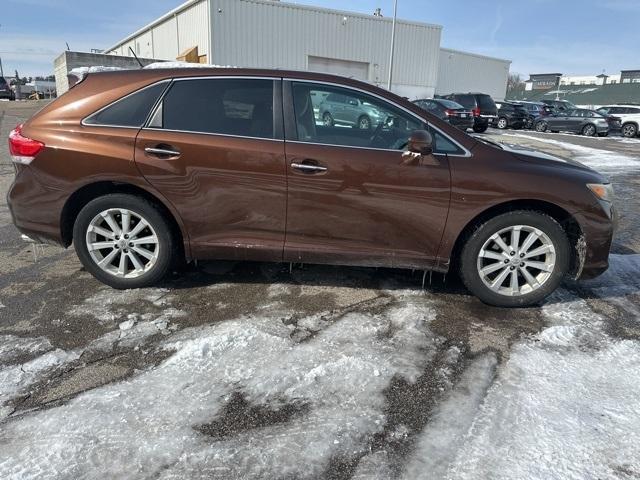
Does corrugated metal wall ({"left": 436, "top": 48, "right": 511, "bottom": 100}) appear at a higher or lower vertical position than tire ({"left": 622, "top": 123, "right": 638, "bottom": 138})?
higher

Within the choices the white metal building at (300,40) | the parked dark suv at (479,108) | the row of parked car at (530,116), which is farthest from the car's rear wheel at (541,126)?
the white metal building at (300,40)

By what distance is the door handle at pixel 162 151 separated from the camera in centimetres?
356

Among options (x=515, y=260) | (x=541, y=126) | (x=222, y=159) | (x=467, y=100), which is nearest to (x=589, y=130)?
(x=541, y=126)

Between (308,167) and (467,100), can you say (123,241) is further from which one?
(467,100)

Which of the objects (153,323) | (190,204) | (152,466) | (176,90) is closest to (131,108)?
(176,90)

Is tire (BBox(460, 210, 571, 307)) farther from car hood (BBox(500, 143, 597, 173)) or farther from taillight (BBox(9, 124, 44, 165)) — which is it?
taillight (BBox(9, 124, 44, 165))

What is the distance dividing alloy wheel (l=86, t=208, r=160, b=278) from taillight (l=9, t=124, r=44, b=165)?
662 mm

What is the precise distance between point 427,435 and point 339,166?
1922 mm

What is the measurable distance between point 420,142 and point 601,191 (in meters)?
1.51

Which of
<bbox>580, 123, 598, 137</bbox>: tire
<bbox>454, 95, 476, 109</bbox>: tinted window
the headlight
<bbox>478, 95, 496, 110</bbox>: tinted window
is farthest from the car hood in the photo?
<bbox>580, 123, 598, 137</bbox>: tire

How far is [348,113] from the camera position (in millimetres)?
3725

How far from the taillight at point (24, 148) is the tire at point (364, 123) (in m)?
2.41

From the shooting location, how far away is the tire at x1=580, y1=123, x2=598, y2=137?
2429 centimetres

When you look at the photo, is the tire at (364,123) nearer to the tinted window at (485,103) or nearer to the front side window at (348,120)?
the front side window at (348,120)
